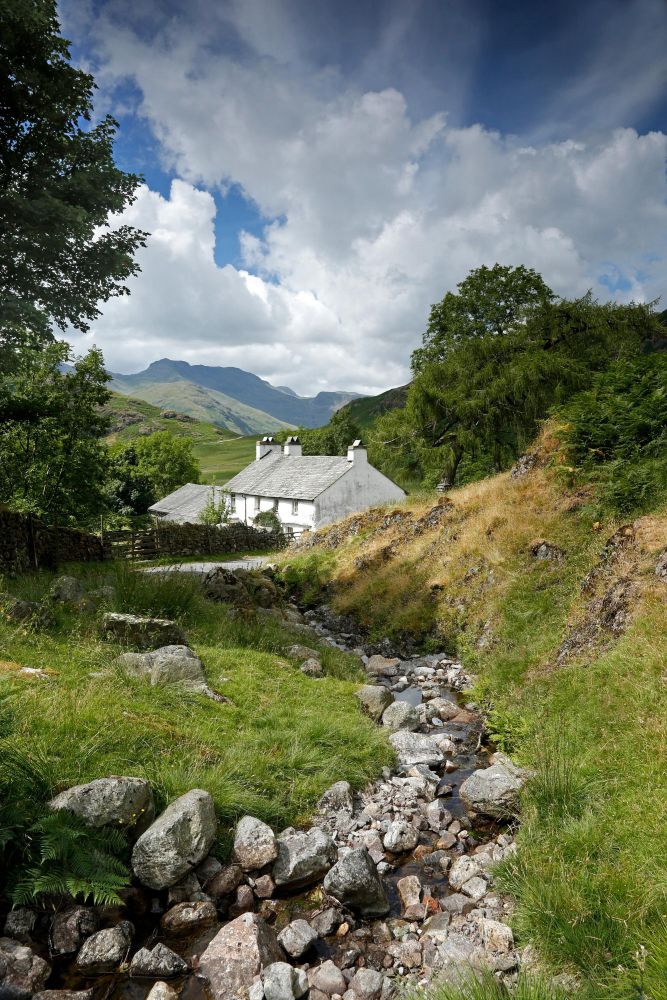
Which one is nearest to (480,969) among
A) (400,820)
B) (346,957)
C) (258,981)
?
(346,957)

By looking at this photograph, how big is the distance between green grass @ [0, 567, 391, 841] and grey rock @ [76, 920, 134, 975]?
1.33 meters

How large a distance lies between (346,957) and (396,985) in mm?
550

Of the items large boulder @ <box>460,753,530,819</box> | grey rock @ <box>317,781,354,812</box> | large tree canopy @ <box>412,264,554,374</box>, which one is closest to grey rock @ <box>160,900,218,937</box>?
grey rock @ <box>317,781,354,812</box>

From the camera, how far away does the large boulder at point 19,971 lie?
395 cm

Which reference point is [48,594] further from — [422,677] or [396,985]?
[396,985]

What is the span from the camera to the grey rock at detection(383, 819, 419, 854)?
6098 millimetres

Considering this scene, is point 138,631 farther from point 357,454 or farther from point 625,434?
point 357,454

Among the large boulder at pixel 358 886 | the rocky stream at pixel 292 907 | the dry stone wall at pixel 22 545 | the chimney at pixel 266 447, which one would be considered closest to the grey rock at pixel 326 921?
the rocky stream at pixel 292 907

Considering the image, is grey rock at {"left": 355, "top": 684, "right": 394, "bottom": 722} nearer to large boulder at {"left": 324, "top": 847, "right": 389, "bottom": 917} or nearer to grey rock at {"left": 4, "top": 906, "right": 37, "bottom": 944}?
large boulder at {"left": 324, "top": 847, "right": 389, "bottom": 917}

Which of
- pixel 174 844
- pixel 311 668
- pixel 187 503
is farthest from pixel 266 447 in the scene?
pixel 174 844

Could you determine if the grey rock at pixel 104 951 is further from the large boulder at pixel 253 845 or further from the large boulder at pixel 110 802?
the large boulder at pixel 253 845

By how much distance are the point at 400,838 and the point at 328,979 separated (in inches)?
78.5

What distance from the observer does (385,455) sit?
29547mm

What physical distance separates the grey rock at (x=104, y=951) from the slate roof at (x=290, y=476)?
38277 mm
